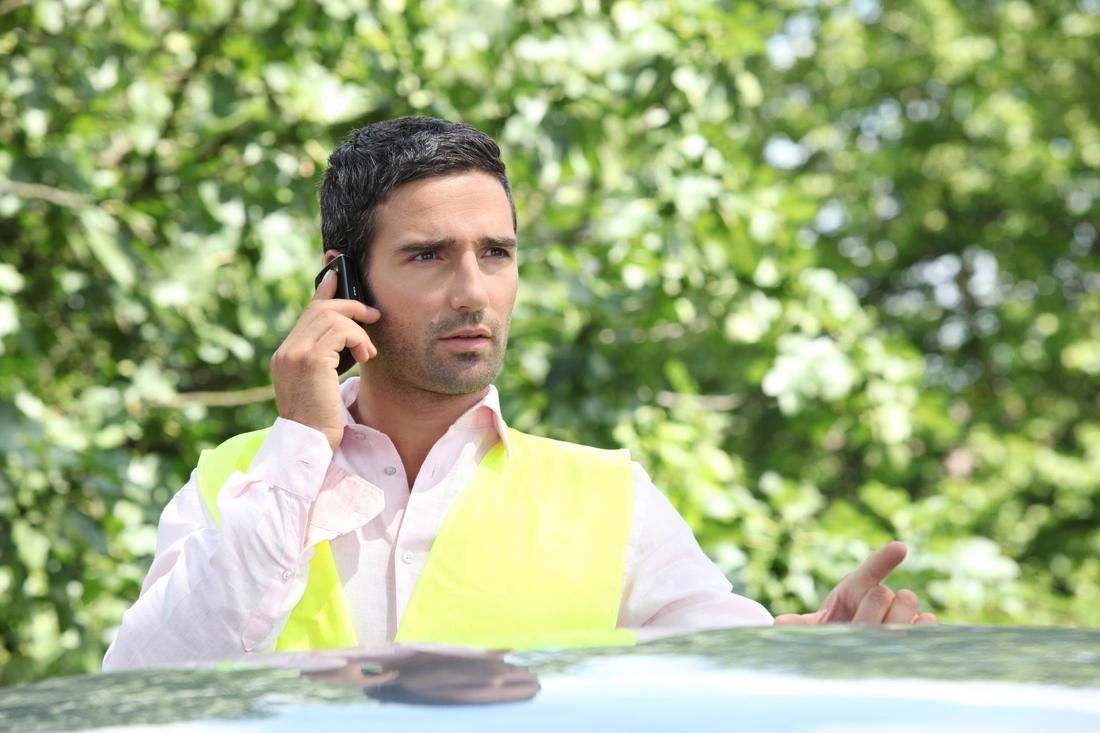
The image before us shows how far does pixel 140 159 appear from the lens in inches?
194

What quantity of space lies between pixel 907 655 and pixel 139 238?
12.0 feet

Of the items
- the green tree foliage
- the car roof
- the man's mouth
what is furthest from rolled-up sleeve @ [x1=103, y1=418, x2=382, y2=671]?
the green tree foliage

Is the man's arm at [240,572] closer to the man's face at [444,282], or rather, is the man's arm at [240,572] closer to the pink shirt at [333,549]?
the pink shirt at [333,549]

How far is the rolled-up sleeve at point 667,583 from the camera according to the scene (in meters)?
2.18

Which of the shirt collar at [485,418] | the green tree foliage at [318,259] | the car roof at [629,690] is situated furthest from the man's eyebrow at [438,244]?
the green tree foliage at [318,259]

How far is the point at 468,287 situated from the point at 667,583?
457 millimetres

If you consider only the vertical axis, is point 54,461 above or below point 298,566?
above

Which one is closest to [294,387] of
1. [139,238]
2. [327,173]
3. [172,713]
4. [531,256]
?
[327,173]

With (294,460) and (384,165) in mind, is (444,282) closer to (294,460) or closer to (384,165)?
(384,165)

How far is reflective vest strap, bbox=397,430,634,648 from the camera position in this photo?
2123 millimetres

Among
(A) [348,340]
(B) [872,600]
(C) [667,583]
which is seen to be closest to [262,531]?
(A) [348,340]

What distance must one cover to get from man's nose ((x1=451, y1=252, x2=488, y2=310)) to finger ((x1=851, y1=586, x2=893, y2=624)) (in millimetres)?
623

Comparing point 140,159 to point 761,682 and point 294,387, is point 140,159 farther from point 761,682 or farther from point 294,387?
point 761,682

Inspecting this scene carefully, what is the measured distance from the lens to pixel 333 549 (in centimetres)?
218
